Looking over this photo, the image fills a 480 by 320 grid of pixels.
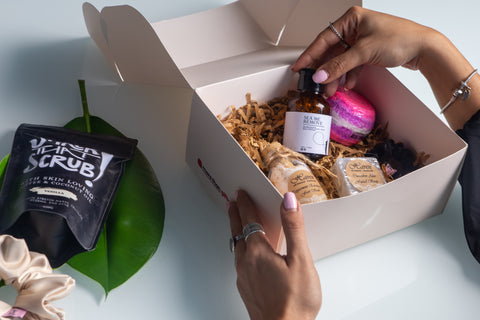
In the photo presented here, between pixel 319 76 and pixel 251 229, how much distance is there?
0.35m

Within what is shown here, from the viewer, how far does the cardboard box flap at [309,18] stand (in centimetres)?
110

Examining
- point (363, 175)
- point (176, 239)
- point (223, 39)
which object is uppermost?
point (223, 39)

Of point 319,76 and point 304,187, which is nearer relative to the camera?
point 304,187

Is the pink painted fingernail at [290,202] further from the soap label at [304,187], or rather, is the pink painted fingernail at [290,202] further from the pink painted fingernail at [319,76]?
the pink painted fingernail at [319,76]

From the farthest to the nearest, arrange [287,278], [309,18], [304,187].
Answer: [309,18] → [304,187] → [287,278]

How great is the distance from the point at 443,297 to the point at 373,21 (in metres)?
0.57

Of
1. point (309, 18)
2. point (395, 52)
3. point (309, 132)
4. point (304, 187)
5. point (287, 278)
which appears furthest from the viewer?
point (309, 18)

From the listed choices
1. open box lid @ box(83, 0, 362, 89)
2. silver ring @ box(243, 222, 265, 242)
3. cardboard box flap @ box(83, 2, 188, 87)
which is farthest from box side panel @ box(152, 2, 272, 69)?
silver ring @ box(243, 222, 265, 242)

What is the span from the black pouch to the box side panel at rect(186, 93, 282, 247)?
0.16 m

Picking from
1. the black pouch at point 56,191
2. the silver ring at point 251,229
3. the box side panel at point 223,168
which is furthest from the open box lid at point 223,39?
the silver ring at point 251,229

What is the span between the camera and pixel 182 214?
36.9 inches

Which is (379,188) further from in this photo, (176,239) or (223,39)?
(223,39)

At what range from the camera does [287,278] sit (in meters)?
0.71

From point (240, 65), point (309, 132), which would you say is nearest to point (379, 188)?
point (309, 132)
